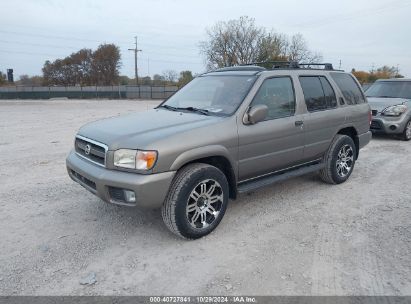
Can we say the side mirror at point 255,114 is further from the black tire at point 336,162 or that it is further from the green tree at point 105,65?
the green tree at point 105,65

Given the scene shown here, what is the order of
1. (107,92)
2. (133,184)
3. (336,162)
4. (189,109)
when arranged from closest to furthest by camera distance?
(133,184)
(189,109)
(336,162)
(107,92)

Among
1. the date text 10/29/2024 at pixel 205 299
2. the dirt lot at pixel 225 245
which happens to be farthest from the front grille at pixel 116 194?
the date text 10/29/2024 at pixel 205 299

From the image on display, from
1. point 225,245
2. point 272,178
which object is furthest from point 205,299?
point 272,178

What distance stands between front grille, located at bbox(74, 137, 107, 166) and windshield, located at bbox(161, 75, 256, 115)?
1.33m

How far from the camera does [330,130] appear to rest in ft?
17.6

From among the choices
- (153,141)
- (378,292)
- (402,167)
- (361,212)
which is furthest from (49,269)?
(402,167)

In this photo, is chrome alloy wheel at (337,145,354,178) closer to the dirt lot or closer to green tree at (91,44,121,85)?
the dirt lot

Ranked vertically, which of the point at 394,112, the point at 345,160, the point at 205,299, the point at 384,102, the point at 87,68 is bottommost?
the point at 205,299

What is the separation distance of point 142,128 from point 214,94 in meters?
1.20

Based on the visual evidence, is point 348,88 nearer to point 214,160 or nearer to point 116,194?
point 214,160

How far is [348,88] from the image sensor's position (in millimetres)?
5898

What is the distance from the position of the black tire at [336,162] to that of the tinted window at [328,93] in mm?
524

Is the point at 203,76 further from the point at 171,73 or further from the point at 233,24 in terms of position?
the point at 171,73

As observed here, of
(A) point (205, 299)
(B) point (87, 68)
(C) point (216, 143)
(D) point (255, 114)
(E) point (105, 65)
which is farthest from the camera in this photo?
(B) point (87, 68)
